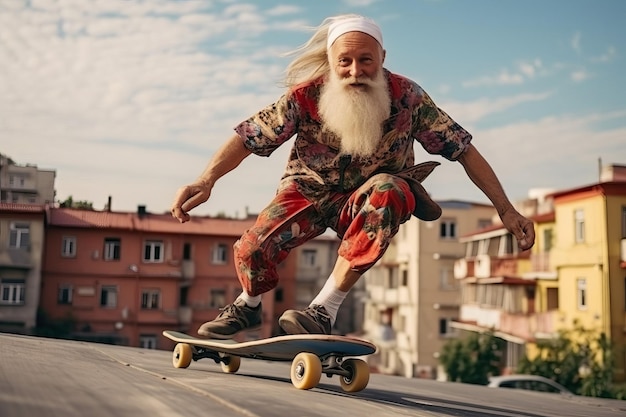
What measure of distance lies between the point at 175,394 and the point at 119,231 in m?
42.1

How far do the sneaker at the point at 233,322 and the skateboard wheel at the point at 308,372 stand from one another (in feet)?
2.52

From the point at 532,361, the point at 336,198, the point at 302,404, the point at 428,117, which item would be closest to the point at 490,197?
the point at 428,117

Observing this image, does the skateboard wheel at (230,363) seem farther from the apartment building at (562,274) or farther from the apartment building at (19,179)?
the apartment building at (562,274)

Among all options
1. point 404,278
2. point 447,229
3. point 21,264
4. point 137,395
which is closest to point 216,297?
point 21,264

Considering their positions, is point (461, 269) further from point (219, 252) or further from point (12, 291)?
point (12, 291)

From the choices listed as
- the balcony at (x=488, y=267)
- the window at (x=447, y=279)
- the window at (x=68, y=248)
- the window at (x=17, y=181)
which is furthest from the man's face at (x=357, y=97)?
the window at (x=447, y=279)

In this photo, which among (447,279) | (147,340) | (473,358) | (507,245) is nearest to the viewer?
(473,358)

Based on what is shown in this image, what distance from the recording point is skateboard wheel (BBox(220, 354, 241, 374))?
13.0ft

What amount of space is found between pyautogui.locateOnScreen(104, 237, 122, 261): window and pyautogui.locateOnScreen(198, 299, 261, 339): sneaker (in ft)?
133

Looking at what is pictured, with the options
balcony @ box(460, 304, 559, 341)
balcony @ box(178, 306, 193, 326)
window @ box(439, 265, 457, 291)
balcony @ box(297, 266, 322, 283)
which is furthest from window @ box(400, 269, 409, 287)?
balcony @ box(178, 306, 193, 326)

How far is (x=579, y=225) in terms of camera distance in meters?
33.0

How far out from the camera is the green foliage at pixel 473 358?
115ft

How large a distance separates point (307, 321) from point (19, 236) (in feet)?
132

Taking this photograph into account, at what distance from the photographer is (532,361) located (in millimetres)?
30141
